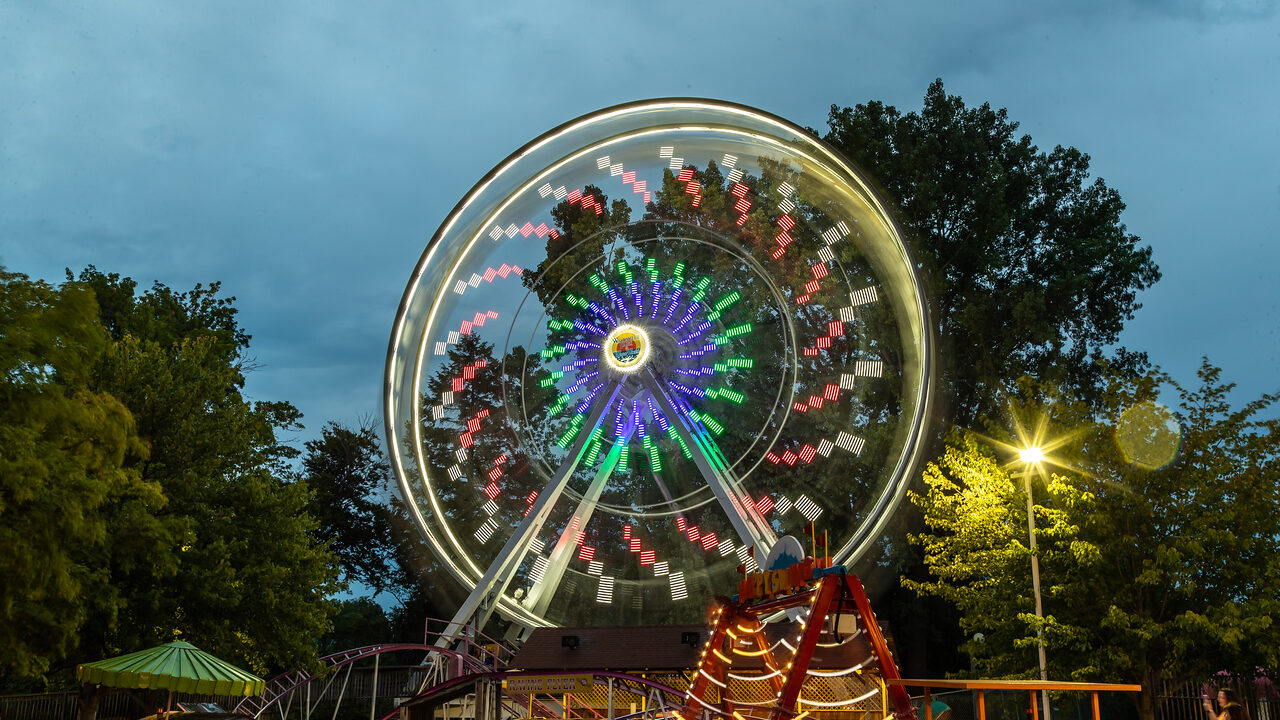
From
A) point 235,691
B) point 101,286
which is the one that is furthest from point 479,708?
point 101,286

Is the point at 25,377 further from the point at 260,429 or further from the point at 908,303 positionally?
the point at 908,303

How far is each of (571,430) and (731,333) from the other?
3667 millimetres

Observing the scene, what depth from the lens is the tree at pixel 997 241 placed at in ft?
98.6

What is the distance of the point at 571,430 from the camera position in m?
20.3

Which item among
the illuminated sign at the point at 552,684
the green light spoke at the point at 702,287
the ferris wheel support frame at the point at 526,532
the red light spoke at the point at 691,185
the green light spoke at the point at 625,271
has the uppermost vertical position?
the red light spoke at the point at 691,185

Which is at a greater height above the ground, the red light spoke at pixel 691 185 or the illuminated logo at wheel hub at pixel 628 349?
the red light spoke at pixel 691 185

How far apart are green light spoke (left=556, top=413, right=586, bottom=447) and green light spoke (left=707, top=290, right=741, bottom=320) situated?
10.3 ft

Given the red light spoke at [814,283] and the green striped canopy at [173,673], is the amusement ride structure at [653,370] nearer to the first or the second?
the red light spoke at [814,283]

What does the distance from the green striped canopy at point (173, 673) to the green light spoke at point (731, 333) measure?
988cm

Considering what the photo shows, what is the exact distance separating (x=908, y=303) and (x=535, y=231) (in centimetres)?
709

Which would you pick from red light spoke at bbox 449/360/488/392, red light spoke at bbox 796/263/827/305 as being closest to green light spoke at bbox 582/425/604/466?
red light spoke at bbox 449/360/488/392

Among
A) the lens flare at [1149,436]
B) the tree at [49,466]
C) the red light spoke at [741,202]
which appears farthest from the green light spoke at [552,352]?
the lens flare at [1149,436]

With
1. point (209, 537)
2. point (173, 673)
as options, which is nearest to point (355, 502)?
point (209, 537)

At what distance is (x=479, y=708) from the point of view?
1077 centimetres
